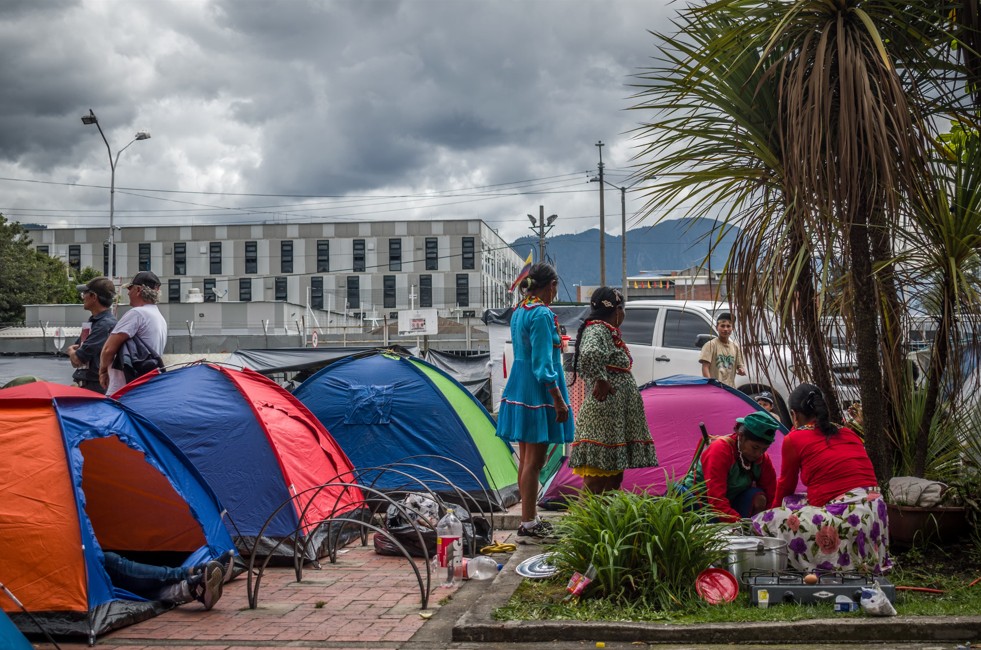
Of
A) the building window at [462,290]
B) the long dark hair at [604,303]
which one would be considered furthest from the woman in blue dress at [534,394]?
the building window at [462,290]

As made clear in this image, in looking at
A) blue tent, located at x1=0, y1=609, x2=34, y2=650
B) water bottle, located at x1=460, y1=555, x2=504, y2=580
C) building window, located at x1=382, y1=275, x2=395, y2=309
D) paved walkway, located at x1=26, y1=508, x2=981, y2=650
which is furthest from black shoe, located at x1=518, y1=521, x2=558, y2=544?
building window, located at x1=382, y1=275, x2=395, y2=309

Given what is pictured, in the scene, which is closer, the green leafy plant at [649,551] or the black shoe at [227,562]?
A: the green leafy plant at [649,551]

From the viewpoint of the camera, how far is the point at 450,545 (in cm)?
616

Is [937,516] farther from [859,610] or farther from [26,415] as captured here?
[26,415]

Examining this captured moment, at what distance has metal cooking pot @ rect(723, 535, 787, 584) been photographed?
5.06 meters

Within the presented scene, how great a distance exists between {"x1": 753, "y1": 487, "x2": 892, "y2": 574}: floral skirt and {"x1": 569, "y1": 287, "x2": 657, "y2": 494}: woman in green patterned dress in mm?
1305

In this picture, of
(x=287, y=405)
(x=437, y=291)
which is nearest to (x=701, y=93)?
(x=287, y=405)

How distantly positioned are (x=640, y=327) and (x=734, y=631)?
24.9 ft

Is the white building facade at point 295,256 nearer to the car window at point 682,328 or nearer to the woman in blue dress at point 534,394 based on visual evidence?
the car window at point 682,328

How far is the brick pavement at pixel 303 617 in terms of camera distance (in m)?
4.80

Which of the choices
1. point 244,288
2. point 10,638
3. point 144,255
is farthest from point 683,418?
point 144,255

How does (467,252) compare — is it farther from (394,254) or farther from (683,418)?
(683,418)

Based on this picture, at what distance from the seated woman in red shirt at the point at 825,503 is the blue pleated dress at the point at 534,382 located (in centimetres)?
166

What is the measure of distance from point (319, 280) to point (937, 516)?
84025 millimetres
